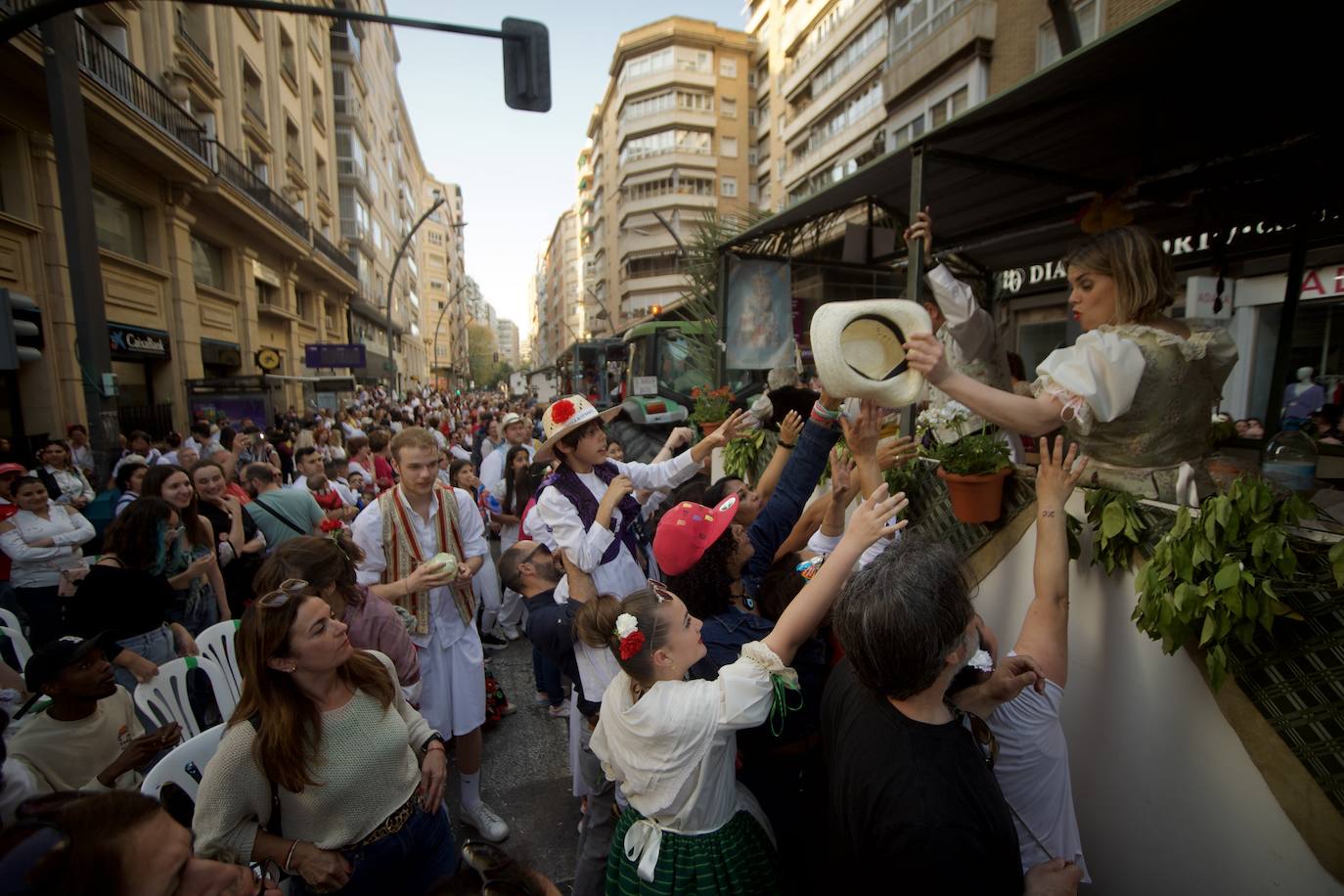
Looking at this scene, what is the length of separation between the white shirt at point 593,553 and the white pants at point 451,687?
2.79 ft

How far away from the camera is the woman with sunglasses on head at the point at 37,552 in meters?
4.58

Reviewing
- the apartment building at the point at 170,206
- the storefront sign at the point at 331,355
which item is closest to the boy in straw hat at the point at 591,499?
the apartment building at the point at 170,206

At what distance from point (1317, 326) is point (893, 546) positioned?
33.3ft

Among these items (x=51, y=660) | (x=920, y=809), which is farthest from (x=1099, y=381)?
(x=51, y=660)

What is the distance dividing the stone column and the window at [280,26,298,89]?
11562 mm

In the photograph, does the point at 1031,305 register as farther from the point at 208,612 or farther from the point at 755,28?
the point at 755,28

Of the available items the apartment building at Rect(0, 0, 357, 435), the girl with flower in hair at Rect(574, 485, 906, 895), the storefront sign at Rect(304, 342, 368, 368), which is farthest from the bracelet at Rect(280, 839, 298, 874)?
the storefront sign at Rect(304, 342, 368, 368)

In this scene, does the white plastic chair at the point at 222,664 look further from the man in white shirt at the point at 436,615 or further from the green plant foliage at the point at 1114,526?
the green plant foliage at the point at 1114,526

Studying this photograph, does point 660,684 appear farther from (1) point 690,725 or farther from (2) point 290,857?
(2) point 290,857

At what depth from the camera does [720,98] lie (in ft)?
142

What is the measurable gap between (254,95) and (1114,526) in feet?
88.2

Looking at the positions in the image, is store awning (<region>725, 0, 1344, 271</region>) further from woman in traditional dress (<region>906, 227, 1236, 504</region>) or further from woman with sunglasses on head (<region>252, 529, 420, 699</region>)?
woman with sunglasses on head (<region>252, 529, 420, 699</region>)

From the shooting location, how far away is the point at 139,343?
12859mm

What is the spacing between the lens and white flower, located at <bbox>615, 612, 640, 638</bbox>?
173 centimetres
